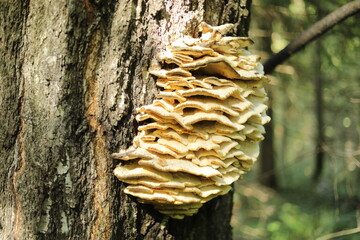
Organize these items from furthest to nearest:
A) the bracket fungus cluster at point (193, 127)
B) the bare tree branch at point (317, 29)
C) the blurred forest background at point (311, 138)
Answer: the blurred forest background at point (311, 138), the bare tree branch at point (317, 29), the bracket fungus cluster at point (193, 127)

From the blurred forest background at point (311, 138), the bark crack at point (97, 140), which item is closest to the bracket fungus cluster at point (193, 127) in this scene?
the bark crack at point (97, 140)

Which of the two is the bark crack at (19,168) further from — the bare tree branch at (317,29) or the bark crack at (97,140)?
the bare tree branch at (317,29)

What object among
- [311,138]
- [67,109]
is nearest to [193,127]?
[67,109]

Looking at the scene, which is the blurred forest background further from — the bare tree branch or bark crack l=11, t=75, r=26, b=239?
bark crack l=11, t=75, r=26, b=239

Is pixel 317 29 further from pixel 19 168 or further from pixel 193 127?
pixel 19 168

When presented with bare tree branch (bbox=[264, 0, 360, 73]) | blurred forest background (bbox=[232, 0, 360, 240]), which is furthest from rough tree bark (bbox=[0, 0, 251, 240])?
blurred forest background (bbox=[232, 0, 360, 240])

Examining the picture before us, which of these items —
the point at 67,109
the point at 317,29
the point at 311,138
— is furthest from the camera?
the point at 311,138

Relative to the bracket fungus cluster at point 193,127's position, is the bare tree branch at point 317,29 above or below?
above
